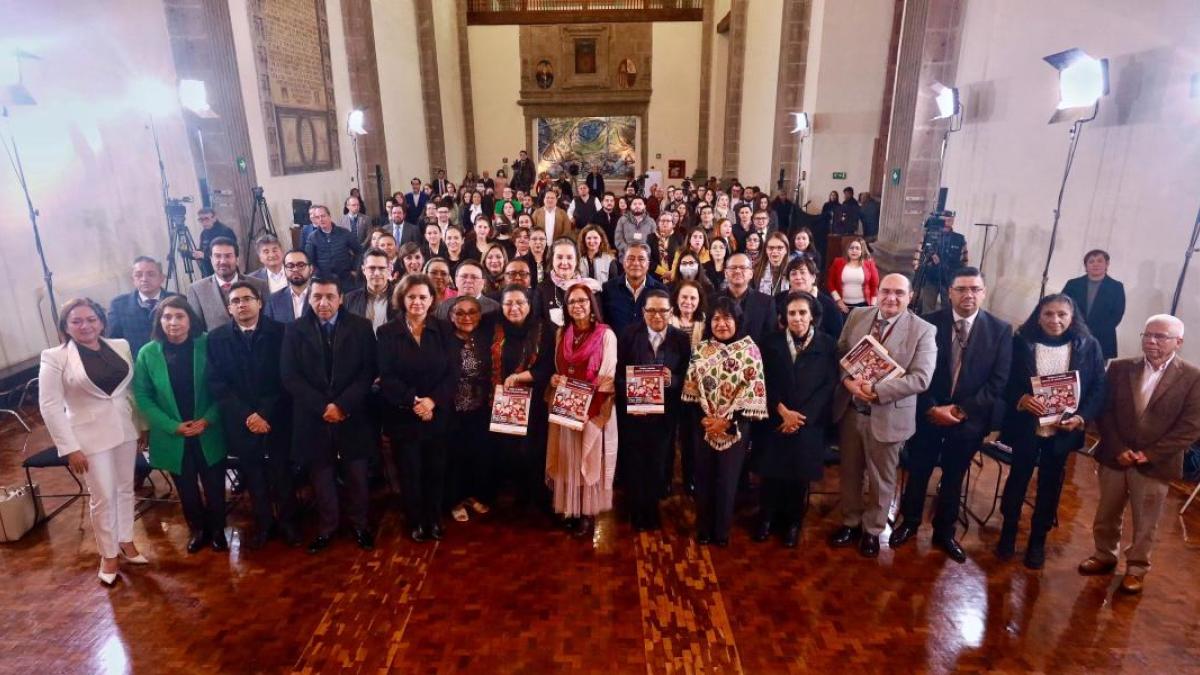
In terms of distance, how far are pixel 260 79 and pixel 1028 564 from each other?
1090 centimetres

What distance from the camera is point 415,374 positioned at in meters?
3.84

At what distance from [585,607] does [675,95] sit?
2234cm

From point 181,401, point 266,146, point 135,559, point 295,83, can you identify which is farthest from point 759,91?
point 135,559

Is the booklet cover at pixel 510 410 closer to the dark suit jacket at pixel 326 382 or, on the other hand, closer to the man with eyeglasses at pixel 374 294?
the dark suit jacket at pixel 326 382

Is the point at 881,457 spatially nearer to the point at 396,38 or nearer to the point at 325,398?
the point at 325,398

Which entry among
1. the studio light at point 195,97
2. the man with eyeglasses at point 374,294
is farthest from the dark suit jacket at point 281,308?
the studio light at point 195,97

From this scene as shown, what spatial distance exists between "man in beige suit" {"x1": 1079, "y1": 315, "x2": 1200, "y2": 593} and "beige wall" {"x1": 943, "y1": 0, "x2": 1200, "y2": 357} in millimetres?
2479

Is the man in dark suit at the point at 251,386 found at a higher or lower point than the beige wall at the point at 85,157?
lower

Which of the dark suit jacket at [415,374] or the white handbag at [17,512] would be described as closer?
the dark suit jacket at [415,374]

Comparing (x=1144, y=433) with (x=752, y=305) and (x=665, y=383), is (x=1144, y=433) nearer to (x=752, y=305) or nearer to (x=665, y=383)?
(x=752, y=305)

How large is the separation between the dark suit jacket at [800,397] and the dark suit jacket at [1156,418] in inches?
57.3

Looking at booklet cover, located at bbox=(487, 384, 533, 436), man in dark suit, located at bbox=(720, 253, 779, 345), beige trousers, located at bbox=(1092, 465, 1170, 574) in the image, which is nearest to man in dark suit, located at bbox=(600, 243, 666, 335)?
man in dark suit, located at bbox=(720, 253, 779, 345)

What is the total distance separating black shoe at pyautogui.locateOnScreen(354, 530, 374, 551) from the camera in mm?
4098

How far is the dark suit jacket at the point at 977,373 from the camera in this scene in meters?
3.66
